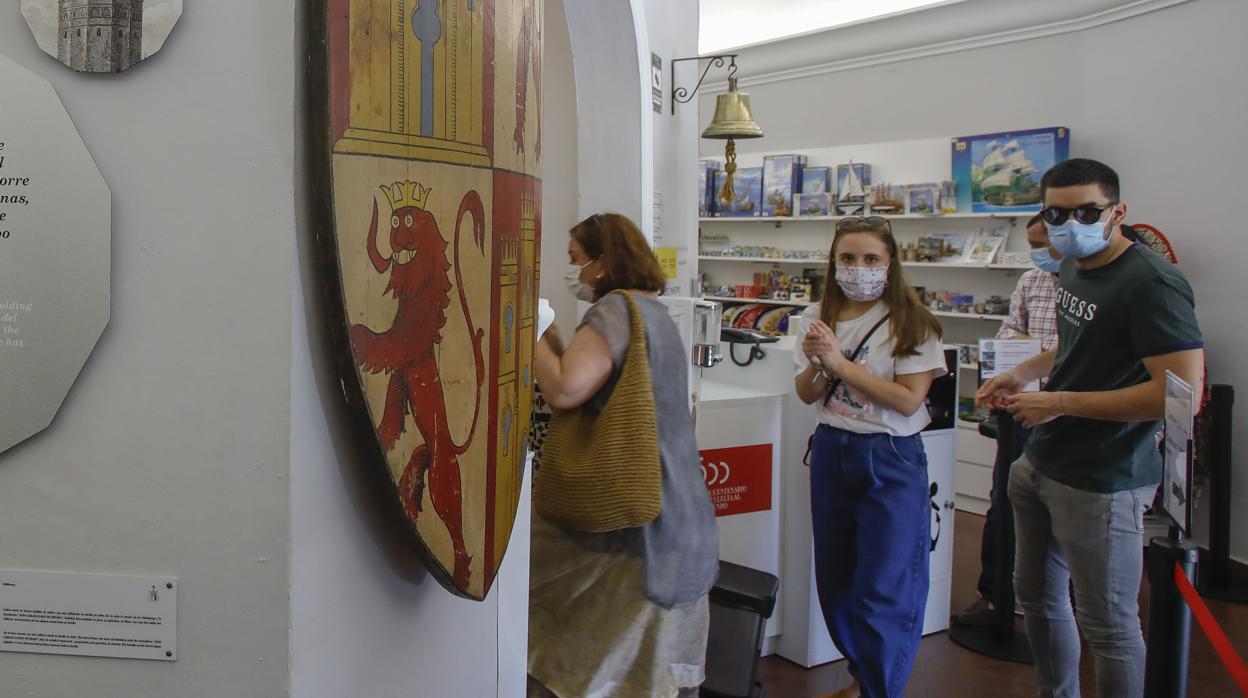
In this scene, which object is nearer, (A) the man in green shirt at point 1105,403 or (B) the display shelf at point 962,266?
(A) the man in green shirt at point 1105,403

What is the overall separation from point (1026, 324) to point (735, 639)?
2.30 m

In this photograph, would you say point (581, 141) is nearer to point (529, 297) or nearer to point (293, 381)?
point (529, 297)

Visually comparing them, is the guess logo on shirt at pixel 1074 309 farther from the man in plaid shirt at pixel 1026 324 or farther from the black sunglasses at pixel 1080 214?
the man in plaid shirt at pixel 1026 324

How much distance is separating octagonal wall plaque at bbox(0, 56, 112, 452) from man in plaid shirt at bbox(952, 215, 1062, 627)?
11.2 feet

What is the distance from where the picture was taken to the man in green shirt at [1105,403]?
2.12 metres

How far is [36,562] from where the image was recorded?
0.85 m

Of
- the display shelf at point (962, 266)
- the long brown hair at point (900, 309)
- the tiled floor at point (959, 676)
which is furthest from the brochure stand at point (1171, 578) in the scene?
the display shelf at point (962, 266)

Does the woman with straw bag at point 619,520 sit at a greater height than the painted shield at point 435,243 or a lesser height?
lesser

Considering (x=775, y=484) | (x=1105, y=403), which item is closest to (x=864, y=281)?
(x=1105, y=403)

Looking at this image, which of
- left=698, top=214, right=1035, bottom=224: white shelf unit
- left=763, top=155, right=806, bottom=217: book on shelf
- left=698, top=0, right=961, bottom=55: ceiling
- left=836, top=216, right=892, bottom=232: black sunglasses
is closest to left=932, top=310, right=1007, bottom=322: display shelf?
left=698, top=214, right=1035, bottom=224: white shelf unit

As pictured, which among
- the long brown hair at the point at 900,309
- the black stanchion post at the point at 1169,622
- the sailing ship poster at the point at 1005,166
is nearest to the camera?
the black stanchion post at the point at 1169,622

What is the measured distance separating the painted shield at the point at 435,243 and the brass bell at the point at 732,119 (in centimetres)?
358

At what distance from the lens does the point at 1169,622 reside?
1.51m

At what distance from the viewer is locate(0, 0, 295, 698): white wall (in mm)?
826
